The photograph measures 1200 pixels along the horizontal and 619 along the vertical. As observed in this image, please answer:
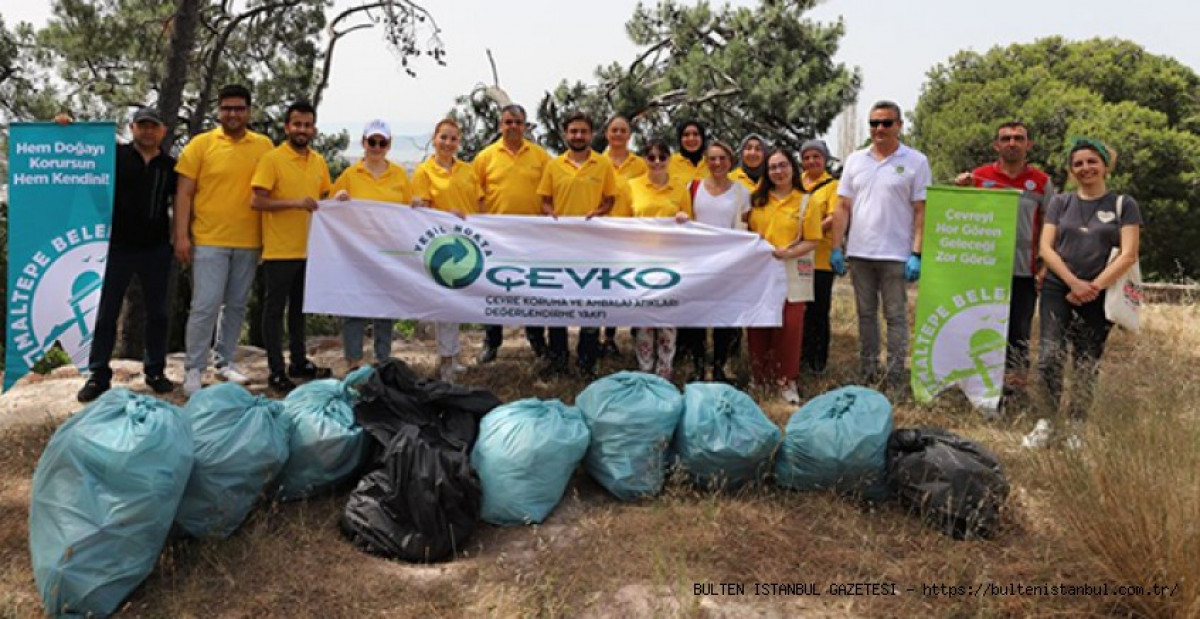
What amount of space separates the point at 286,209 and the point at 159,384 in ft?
4.74

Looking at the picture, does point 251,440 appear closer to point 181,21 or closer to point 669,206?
point 669,206

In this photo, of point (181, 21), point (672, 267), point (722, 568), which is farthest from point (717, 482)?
point (181, 21)

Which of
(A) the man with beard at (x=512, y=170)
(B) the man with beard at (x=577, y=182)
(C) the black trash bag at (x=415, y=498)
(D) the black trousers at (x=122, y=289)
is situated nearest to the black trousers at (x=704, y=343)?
(B) the man with beard at (x=577, y=182)

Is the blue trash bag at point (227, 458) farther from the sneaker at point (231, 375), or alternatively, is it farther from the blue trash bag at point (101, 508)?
the sneaker at point (231, 375)

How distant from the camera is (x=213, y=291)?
5188mm

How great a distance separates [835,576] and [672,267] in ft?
8.59

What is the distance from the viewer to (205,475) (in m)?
3.29

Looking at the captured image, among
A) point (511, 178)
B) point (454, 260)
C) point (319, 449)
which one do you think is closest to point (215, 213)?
point (454, 260)

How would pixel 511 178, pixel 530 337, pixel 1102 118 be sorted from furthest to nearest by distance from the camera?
pixel 1102 118 < pixel 530 337 < pixel 511 178

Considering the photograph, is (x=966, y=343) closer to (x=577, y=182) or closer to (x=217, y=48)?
(x=577, y=182)

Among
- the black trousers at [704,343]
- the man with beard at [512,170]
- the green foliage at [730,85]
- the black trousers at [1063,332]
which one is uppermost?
the green foliage at [730,85]

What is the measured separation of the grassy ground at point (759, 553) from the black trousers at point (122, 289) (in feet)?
4.83

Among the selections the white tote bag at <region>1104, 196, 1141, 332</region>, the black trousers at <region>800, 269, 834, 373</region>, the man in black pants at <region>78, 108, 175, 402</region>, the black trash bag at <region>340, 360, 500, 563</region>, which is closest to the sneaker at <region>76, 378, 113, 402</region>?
the man in black pants at <region>78, 108, 175, 402</region>

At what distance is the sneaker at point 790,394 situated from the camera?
539 cm
